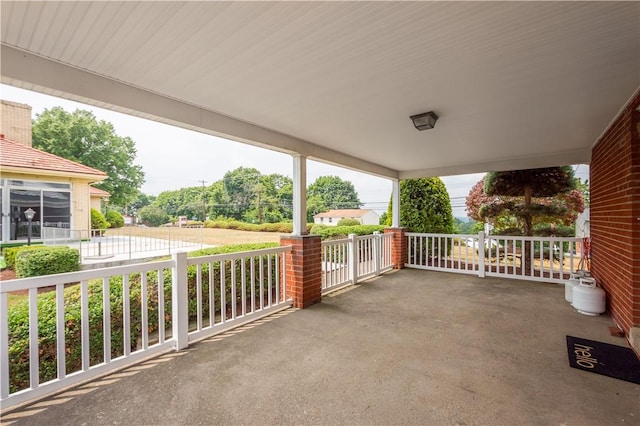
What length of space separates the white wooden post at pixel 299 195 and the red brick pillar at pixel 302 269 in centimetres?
16

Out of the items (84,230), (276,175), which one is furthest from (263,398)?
(276,175)

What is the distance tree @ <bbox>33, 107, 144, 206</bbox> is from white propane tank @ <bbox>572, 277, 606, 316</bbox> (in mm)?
16811

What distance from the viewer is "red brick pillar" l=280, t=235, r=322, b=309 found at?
403 cm

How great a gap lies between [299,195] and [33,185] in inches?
287

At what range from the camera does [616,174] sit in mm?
3344

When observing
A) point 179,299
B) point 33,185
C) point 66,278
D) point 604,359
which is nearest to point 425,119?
point 604,359

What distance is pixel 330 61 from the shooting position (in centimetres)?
206

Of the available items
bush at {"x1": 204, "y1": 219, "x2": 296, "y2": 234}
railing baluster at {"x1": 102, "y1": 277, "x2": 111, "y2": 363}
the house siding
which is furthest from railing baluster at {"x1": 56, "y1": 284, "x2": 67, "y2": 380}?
bush at {"x1": 204, "y1": 219, "x2": 296, "y2": 234}

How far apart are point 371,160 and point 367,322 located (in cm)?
332

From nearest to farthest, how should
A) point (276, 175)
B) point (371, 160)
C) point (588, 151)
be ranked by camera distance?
point (588, 151) < point (371, 160) < point (276, 175)

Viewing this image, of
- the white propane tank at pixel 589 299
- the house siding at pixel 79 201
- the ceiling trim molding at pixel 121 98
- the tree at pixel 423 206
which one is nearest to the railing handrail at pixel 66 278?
the ceiling trim molding at pixel 121 98

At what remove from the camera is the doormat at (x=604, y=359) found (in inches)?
90.9

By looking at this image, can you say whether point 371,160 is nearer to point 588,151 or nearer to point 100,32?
point 588,151

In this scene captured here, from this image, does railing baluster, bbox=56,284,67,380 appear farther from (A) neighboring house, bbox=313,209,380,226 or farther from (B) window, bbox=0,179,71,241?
(A) neighboring house, bbox=313,209,380,226
